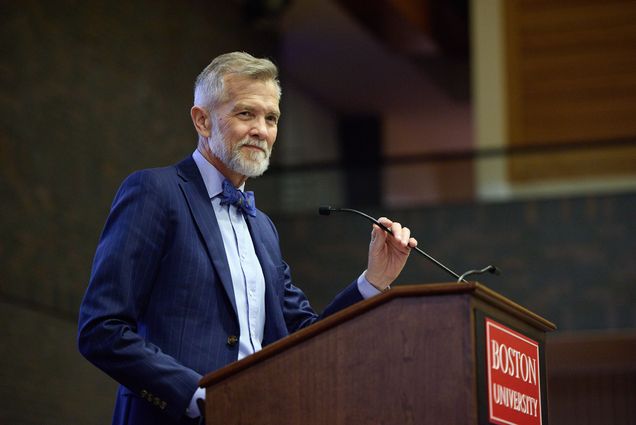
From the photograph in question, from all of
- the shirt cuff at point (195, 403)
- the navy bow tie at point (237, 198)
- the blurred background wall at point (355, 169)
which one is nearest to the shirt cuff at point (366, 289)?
the navy bow tie at point (237, 198)

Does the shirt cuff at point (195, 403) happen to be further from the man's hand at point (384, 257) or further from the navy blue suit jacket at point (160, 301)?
the man's hand at point (384, 257)

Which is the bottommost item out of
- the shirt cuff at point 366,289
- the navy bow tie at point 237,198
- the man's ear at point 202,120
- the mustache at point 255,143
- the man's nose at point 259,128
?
the shirt cuff at point 366,289

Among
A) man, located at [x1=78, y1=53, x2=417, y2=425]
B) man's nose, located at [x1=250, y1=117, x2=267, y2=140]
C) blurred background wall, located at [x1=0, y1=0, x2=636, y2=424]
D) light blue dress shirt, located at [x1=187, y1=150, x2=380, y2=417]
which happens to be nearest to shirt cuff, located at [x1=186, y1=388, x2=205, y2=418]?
man, located at [x1=78, y1=53, x2=417, y2=425]

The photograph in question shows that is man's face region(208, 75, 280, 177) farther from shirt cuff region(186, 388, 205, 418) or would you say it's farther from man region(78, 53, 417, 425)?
shirt cuff region(186, 388, 205, 418)

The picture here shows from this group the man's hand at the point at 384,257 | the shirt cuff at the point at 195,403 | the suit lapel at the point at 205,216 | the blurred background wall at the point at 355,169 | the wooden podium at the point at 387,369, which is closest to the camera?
the wooden podium at the point at 387,369

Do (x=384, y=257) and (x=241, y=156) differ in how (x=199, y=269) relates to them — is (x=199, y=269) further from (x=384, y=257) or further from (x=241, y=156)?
(x=384, y=257)

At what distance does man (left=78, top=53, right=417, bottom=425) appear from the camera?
2.40m

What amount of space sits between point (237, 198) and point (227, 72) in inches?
11.8

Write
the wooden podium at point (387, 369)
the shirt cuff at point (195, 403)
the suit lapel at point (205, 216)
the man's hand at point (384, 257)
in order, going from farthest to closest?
the man's hand at point (384, 257)
the suit lapel at point (205, 216)
the shirt cuff at point (195, 403)
the wooden podium at point (387, 369)

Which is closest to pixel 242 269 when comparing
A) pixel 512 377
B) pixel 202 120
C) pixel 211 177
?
pixel 211 177

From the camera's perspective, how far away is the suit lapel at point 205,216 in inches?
101

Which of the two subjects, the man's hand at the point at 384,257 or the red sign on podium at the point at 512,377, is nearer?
the red sign on podium at the point at 512,377

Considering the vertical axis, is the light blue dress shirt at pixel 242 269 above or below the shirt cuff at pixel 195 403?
above

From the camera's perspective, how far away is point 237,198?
9.04 feet
